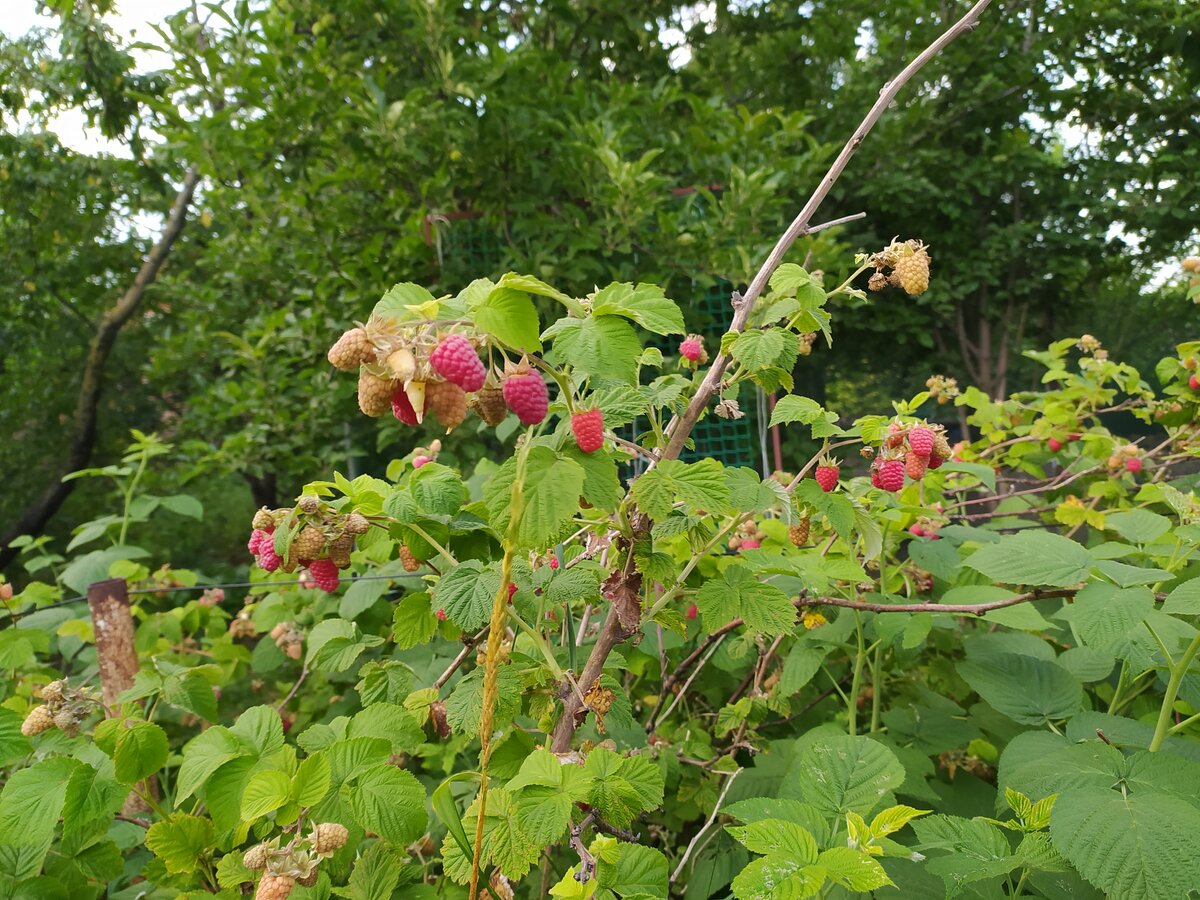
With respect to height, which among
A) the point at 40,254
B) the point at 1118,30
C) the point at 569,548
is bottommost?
the point at 569,548

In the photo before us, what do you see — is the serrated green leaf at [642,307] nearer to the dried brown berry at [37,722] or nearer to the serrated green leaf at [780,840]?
the serrated green leaf at [780,840]

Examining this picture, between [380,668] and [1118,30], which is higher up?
[1118,30]

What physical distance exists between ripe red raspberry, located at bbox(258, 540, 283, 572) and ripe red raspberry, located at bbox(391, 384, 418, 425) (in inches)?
11.4

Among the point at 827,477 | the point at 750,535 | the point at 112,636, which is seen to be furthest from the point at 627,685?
the point at 112,636

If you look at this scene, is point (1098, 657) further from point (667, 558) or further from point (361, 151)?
point (361, 151)

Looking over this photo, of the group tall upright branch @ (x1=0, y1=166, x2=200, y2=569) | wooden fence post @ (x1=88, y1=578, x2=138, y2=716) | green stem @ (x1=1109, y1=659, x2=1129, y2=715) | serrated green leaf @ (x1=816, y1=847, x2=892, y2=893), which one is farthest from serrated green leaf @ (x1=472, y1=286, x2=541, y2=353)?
tall upright branch @ (x1=0, y1=166, x2=200, y2=569)

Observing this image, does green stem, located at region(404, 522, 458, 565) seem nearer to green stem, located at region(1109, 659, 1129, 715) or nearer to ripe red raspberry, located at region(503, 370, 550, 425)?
ripe red raspberry, located at region(503, 370, 550, 425)

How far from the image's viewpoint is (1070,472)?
1.89 meters

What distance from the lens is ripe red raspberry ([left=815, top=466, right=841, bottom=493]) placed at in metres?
0.92

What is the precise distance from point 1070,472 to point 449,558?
175 centimetres

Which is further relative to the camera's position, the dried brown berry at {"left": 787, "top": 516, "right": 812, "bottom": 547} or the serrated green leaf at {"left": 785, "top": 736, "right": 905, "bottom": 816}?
the dried brown berry at {"left": 787, "top": 516, "right": 812, "bottom": 547}

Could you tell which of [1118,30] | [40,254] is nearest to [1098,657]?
[40,254]

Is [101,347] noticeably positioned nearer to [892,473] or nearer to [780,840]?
[892,473]

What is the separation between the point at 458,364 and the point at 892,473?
0.62 metres
